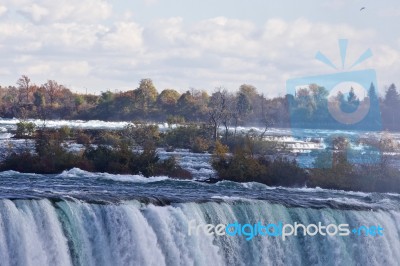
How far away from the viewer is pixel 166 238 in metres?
24.6

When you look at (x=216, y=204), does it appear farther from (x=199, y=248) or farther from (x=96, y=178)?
(x=96, y=178)

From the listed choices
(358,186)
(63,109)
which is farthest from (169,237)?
(63,109)

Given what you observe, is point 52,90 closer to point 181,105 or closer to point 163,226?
point 181,105

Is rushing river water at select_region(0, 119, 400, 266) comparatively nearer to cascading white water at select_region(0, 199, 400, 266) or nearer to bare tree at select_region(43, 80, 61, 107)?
cascading white water at select_region(0, 199, 400, 266)

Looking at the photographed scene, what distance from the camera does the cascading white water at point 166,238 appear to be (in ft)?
74.0

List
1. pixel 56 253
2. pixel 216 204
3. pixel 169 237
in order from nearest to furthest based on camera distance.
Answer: pixel 56 253, pixel 169 237, pixel 216 204

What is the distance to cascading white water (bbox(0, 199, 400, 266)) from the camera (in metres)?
22.6

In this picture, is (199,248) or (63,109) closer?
(199,248)

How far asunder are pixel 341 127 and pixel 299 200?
65.9 meters

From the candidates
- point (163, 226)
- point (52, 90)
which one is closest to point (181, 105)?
point (52, 90)

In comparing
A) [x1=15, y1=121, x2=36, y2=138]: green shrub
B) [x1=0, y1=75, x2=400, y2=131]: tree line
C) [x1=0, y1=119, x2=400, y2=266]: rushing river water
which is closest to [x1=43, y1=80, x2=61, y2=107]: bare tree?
[x1=0, y1=75, x2=400, y2=131]: tree line

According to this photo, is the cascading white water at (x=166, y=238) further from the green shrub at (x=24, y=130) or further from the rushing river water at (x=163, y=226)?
the green shrub at (x=24, y=130)

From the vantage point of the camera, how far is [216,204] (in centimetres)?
2675

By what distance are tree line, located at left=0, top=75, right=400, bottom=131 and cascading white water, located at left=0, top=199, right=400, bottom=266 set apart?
174 feet
